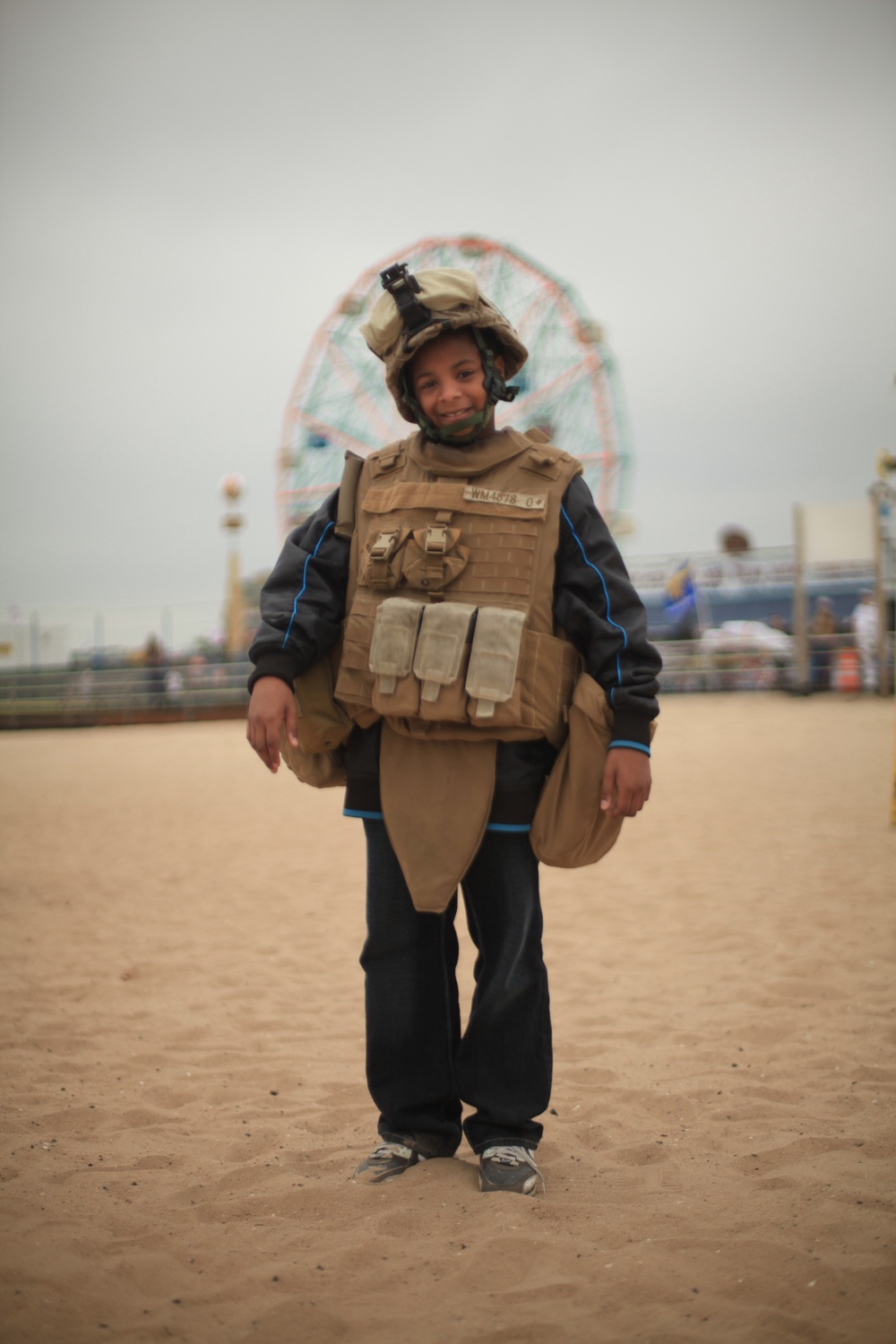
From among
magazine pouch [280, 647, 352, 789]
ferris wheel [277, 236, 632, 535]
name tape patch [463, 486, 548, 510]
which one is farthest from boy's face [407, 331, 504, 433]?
ferris wheel [277, 236, 632, 535]

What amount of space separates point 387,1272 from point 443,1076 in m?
0.48

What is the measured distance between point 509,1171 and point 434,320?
173 centimetres

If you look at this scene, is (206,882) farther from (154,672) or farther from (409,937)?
(154,672)

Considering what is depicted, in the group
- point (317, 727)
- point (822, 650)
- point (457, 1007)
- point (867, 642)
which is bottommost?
point (457, 1007)

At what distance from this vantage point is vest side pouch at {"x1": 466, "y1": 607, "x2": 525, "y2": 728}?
2.12m

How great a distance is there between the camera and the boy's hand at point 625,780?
2.14 meters

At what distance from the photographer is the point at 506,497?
7.35ft

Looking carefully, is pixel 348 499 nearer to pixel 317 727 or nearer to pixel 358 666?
pixel 358 666

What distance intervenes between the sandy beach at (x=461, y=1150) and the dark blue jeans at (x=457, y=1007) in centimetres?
15

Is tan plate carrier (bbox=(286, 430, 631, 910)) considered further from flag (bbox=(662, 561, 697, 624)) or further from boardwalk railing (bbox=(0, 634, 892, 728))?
flag (bbox=(662, 561, 697, 624))

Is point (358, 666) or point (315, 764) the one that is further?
point (315, 764)

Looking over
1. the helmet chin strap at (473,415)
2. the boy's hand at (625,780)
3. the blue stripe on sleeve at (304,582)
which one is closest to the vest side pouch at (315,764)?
the blue stripe on sleeve at (304,582)

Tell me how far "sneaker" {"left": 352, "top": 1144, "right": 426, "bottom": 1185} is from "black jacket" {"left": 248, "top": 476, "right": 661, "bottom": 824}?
0.71 metres

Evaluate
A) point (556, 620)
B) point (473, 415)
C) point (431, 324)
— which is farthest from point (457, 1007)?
point (431, 324)
